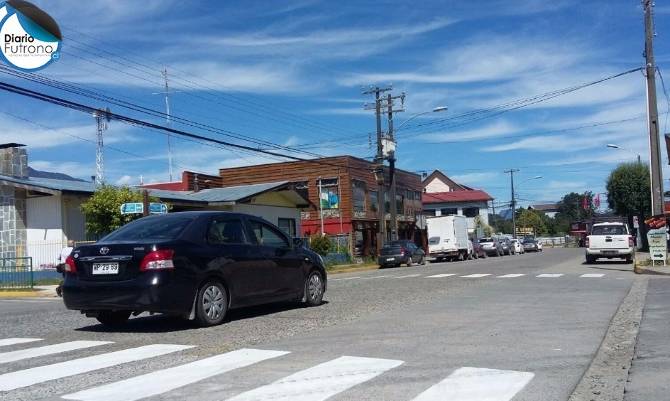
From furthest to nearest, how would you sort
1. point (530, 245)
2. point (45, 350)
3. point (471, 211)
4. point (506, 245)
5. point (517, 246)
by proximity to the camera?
point (471, 211) → point (530, 245) → point (517, 246) → point (506, 245) → point (45, 350)

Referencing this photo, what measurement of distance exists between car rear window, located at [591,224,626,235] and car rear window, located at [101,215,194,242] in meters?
24.5

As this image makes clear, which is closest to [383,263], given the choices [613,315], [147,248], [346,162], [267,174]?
[346,162]

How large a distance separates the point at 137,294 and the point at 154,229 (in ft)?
3.70

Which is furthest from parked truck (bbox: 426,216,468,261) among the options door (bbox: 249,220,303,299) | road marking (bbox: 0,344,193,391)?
road marking (bbox: 0,344,193,391)

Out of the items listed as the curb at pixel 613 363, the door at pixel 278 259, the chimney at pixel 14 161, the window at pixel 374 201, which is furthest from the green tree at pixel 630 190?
the door at pixel 278 259

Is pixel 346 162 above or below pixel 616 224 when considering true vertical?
above

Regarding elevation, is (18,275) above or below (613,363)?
above

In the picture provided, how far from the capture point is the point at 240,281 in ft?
32.3

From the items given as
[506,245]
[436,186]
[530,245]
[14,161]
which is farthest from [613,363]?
[436,186]

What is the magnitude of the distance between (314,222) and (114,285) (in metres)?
40.9

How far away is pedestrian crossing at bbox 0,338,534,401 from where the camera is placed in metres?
5.62

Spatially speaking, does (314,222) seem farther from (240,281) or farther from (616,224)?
(240,281)

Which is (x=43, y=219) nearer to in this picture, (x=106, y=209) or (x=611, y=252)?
(x=106, y=209)

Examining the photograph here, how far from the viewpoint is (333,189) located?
156 ft
